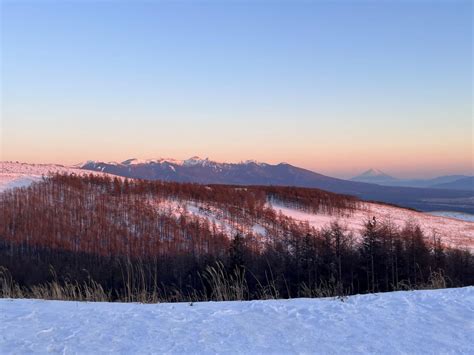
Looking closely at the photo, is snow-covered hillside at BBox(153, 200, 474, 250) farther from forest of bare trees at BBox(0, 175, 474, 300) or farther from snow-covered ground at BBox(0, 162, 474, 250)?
forest of bare trees at BBox(0, 175, 474, 300)

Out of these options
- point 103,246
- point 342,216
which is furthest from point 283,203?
point 103,246

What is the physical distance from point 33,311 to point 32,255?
79.1m

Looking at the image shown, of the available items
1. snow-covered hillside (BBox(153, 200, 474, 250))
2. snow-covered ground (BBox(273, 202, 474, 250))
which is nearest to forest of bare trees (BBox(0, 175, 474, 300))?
snow-covered hillside (BBox(153, 200, 474, 250))

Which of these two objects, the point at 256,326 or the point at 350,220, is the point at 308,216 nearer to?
the point at 350,220

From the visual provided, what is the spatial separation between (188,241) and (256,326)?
83.9 m

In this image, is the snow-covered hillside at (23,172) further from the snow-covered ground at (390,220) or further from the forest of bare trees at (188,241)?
→ the snow-covered ground at (390,220)

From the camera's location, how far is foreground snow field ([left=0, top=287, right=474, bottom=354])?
5473 mm

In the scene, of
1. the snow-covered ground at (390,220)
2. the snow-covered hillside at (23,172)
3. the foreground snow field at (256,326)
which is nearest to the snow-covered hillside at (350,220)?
the snow-covered ground at (390,220)

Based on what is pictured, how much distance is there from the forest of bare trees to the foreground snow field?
81.8ft

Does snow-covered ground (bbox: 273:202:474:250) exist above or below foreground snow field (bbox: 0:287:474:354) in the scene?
below

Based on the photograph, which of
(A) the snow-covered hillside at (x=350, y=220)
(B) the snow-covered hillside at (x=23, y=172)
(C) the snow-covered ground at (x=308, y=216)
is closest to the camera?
(A) the snow-covered hillside at (x=350, y=220)

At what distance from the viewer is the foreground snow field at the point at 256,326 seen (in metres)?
5.47

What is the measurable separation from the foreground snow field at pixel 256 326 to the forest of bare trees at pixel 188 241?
2493 centimetres

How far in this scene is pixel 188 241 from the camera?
8869 centimetres
